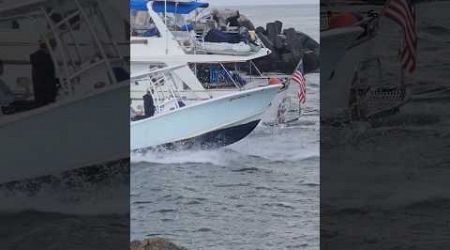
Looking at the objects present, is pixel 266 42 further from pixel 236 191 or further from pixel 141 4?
pixel 236 191

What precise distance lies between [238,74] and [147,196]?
40.3 inches

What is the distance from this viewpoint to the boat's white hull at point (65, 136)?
228 inches

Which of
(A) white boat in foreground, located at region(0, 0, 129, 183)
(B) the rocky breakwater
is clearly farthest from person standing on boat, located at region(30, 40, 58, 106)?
(B) the rocky breakwater

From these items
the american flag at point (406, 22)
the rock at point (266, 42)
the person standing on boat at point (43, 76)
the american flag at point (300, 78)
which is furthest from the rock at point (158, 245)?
the american flag at point (406, 22)

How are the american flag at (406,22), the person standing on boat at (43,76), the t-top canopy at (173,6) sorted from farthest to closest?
1. the american flag at (406,22)
2. the person standing on boat at (43,76)
3. the t-top canopy at (173,6)

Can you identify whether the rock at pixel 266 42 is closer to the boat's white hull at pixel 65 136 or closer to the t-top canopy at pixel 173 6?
the t-top canopy at pixel 173 6

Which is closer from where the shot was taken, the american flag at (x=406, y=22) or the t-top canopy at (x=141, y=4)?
the t-top canopy at (x=141, y=4)

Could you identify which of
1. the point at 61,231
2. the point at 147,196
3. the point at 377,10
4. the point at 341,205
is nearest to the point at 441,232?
the point at 341,205

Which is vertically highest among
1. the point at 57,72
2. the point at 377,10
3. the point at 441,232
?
the point at 377,10

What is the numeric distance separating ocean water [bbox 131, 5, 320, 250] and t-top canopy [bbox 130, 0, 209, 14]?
2.70ft

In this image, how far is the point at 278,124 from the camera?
19.0ft

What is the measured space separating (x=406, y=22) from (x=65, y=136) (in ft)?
8.12

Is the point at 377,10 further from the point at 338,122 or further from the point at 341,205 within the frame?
the point at 341,205

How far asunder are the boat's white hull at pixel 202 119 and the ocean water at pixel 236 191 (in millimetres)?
102
